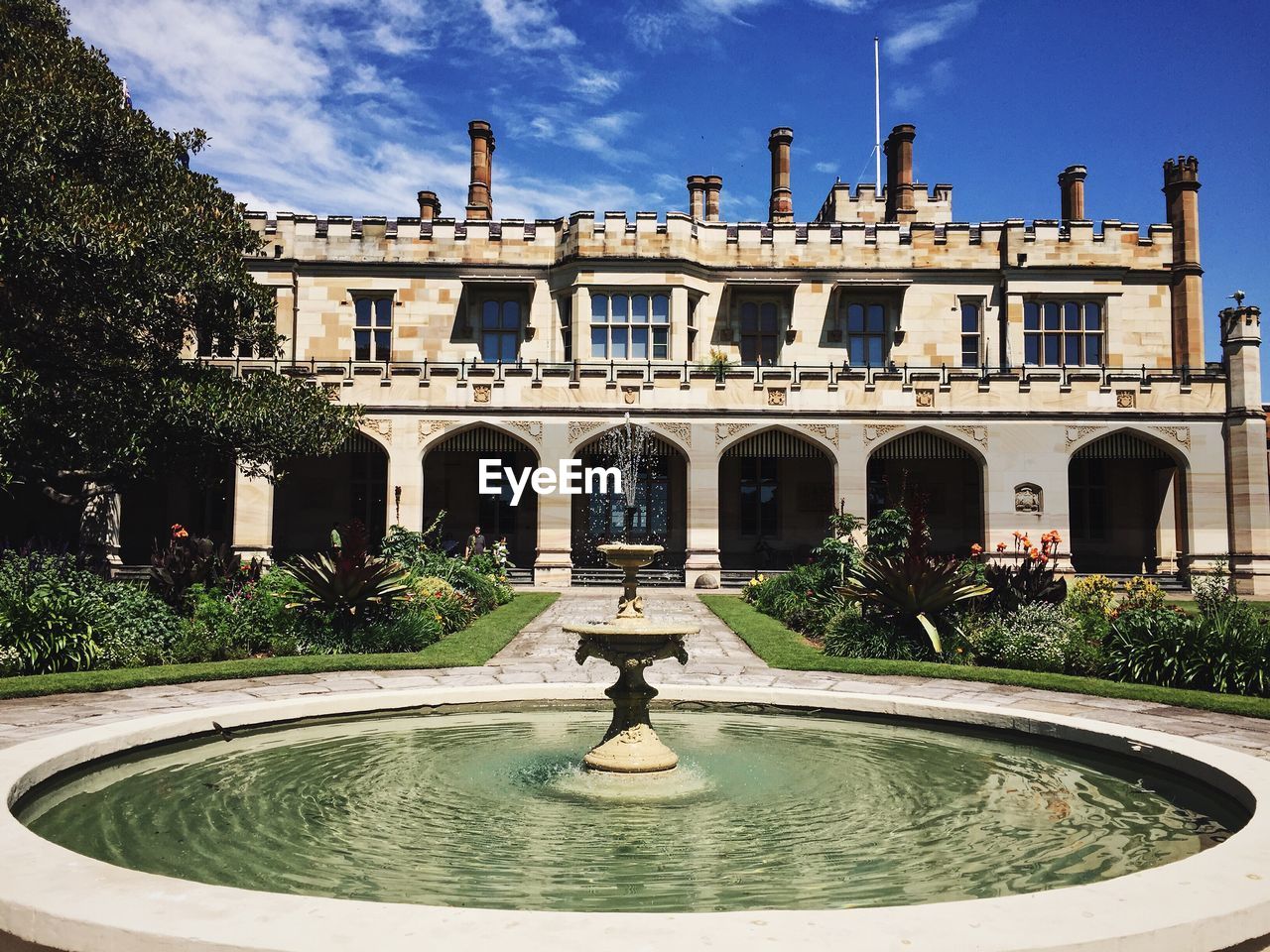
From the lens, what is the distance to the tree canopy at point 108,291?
14711 millimetres

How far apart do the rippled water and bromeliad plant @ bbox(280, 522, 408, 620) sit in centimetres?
538

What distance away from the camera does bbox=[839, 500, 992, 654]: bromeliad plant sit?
12781 millimetres

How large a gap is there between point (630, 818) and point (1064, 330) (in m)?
25.8

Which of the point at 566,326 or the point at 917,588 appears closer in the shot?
the point at 917,588

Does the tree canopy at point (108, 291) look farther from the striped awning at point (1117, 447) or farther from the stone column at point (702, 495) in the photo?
the striped awning at point (1117, 447)

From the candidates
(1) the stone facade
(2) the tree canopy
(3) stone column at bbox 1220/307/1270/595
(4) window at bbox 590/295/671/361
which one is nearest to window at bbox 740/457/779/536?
(1) the stone facade

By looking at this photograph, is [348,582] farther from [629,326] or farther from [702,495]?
[629,326]

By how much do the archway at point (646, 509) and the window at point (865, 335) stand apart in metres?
6.05

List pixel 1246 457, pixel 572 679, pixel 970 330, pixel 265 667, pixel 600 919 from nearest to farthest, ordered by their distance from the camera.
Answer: pixel 600 919, pixel 572 679, pixel 265 667, pixel 1246 457, pixel 970 330

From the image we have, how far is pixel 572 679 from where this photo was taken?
10547 mm

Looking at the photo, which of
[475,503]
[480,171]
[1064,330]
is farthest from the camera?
[480,171]

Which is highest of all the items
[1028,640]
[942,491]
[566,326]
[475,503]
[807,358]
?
[566,326]

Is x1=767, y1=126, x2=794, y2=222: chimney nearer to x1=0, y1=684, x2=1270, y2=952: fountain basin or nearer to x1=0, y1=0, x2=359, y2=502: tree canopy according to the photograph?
x1=0, y1=0, x2=359, y2=502: tree canopy

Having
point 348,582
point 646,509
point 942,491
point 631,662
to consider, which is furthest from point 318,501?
point 631,662
